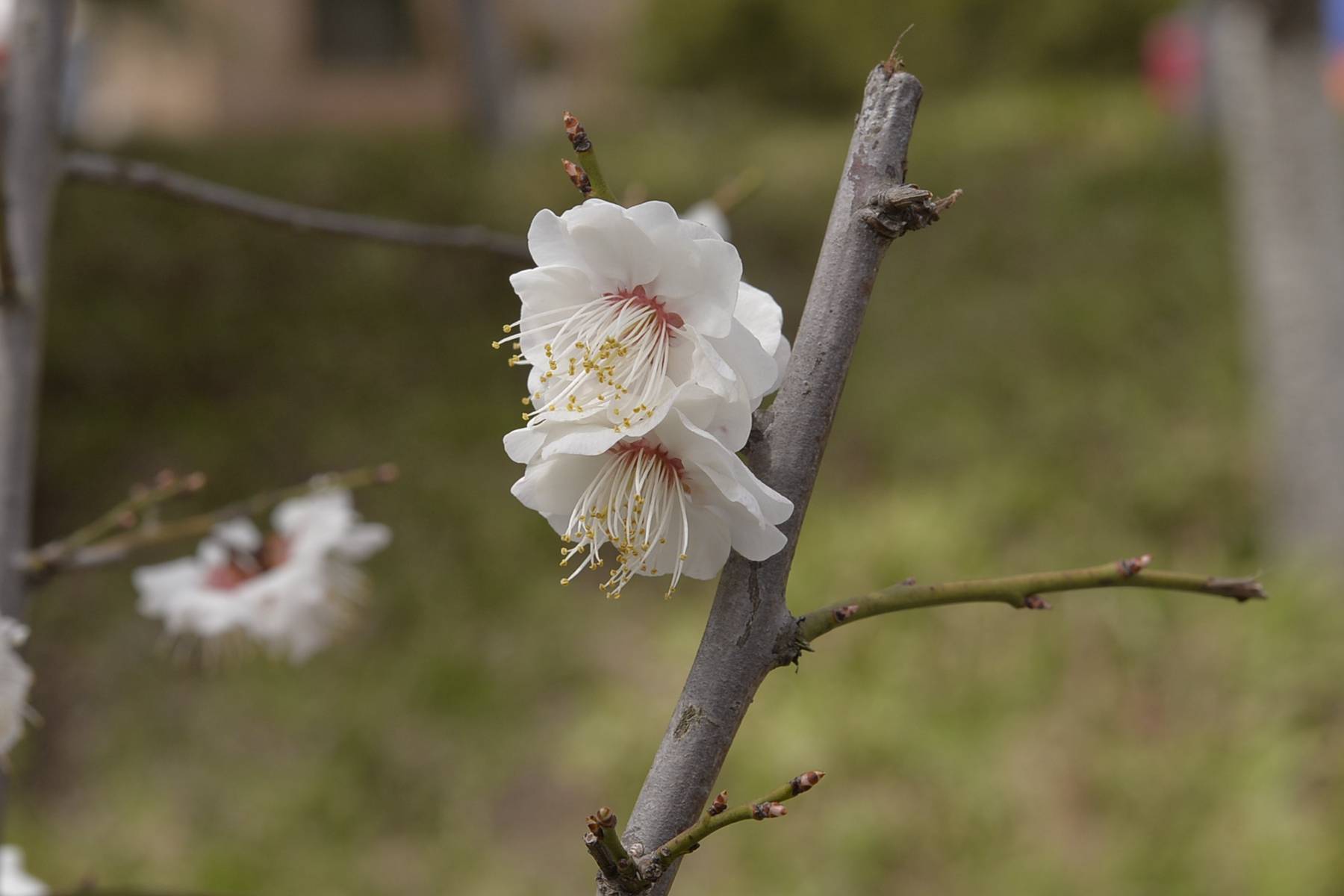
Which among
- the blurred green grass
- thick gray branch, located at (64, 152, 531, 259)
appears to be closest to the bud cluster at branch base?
thick gray branch, located at (64, 152, 531, 259)

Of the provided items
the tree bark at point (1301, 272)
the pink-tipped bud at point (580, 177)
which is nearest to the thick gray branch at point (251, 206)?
→ the pink-tipped bud at point (580, 177)

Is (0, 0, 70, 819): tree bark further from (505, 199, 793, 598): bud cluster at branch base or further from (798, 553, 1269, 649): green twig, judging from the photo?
(798, 553, 1269, 649): green twig

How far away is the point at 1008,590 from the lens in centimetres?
44

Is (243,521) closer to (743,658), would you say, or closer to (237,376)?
(743,658)

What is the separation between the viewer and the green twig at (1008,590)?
1.39 feet

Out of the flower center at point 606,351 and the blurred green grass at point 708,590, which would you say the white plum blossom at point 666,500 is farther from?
the blurred green grass at point 708,590

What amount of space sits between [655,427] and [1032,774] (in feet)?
7.96

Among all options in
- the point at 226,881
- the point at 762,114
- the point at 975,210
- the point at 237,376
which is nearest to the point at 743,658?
the point at 226,881

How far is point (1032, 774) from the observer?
8.48 feet

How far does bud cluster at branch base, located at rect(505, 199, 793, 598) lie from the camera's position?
41 centimetres

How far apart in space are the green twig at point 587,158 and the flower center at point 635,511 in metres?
0.10

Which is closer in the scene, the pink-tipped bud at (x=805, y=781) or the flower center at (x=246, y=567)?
the pink-tipped bud at (x=805, y=781)

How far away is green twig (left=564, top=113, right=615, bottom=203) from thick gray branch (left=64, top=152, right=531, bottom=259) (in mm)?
463

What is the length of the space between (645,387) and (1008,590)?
0.53 ft
